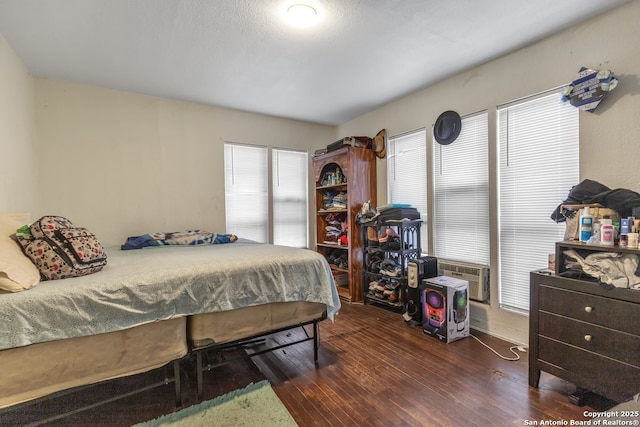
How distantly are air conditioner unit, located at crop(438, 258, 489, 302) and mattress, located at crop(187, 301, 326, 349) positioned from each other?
1.62m

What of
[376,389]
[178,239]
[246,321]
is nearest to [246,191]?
[178,239]

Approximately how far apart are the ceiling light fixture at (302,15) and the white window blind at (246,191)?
7.33 ft

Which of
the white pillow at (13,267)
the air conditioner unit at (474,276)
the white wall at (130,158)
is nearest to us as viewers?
the white pillow at (13,267)

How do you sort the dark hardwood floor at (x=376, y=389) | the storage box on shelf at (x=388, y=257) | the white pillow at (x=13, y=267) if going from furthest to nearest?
the storage box on shelf at (x=388, y=257) < the dark hardwood floor at (x=376, y=389) < the white pillow at (x=13, y=267)

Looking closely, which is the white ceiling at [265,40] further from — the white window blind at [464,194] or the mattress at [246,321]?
the mattress at [246,321]

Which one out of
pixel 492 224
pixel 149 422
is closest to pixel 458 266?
pixel 492 224

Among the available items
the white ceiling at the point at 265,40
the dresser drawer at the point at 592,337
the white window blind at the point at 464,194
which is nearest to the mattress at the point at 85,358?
the white ceiling at the point at 265,40

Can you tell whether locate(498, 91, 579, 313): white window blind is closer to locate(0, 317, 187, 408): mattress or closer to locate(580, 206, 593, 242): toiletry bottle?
locate(580, 206, 593, 242): toiletry bottle

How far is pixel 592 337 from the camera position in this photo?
5.53 feet

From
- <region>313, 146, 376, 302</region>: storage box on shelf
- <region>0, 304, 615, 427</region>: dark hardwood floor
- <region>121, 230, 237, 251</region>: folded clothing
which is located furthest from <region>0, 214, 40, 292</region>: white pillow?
→ <region>313, 146, 376, 302</region>: storage box on shelf

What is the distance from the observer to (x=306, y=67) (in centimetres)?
280

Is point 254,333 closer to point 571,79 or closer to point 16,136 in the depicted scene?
point 16,136

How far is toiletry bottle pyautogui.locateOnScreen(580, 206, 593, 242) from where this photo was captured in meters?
1.83

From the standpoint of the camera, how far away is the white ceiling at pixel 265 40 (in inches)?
77.5
